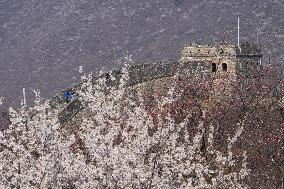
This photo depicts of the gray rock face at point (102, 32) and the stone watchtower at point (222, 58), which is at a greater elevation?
the stone watchtower at point (222, 58)

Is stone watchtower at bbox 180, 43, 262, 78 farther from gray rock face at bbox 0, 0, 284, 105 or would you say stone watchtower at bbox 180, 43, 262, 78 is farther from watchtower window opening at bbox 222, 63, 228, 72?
gray rock face at bbox 0, 0, 284, 105

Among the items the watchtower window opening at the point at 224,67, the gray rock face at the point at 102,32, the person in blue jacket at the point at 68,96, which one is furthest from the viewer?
the gray rock face at the point at 102,32

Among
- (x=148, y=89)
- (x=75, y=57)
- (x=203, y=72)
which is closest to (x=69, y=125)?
(x=148, y=89)

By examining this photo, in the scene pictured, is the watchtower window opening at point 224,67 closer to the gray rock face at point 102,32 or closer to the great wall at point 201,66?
the great wall at point 201,66

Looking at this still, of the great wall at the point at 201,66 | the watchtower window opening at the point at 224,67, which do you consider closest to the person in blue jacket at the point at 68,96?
the great wall at the point at 201,66

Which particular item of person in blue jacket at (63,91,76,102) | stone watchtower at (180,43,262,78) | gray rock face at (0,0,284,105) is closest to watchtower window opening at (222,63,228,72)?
stone watchtower at (180,43,262,78)

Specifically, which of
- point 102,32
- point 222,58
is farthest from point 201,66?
point 102,32
